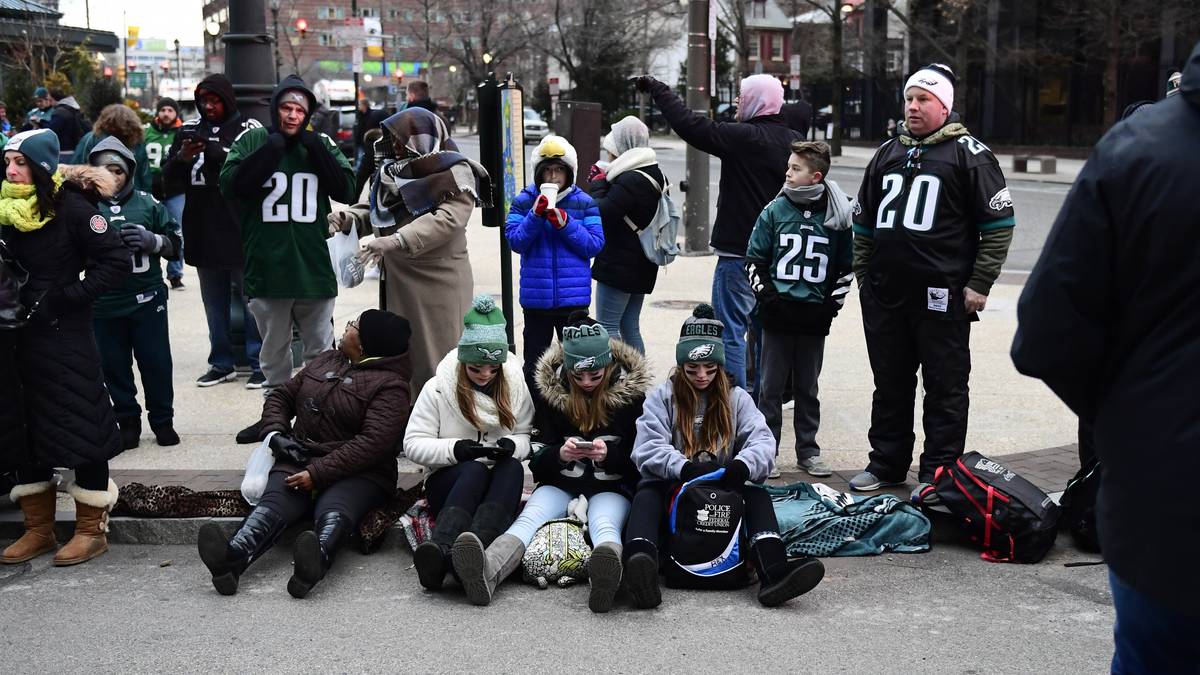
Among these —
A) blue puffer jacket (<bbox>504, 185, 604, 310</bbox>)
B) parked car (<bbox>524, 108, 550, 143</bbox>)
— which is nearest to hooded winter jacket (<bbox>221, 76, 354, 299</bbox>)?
blue puffer jacket (<bbox>504, 185, 604, 310</bbox>)

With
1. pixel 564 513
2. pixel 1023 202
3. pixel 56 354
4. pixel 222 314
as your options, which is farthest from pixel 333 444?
pixel 1023 202

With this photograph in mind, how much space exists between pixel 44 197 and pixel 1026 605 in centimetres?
443

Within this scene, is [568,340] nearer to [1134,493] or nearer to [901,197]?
[901,197]

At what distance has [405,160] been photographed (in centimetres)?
657

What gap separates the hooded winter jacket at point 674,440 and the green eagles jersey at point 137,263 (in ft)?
10.2

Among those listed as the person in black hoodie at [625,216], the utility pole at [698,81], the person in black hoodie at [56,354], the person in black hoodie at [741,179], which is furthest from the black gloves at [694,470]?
the utility pole at [698,81]

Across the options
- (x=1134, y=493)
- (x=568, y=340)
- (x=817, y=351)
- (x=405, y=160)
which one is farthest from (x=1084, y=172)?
(x=405, y=160)

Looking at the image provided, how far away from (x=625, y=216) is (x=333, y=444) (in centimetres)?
247

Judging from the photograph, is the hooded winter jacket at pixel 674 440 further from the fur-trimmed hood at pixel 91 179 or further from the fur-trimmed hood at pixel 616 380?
the fur-trimmed hood at pixel 91 179

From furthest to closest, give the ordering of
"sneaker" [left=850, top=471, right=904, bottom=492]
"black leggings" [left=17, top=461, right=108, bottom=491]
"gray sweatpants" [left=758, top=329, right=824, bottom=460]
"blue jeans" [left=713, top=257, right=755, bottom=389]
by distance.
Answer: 1. "blue jeans" [left=713, top=257, right=755, bottom=389]
2. "gray sweatpants" [left=758, top=329, right=824, bottom=460]
3. "sneaker" [left=850, top=471, right=904, bottom=492]
4. "black leggings" [left=17, top=461, right=108, bottom=491]

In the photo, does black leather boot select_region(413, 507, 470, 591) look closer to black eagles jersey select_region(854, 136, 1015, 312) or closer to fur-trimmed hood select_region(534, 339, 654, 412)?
fur-trimmed hood select_region(534, 339, 654, 412)

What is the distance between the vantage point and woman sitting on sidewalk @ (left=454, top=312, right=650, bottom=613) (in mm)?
5410

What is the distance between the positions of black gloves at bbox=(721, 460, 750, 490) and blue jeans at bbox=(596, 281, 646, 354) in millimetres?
2283

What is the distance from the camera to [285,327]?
725 cm
